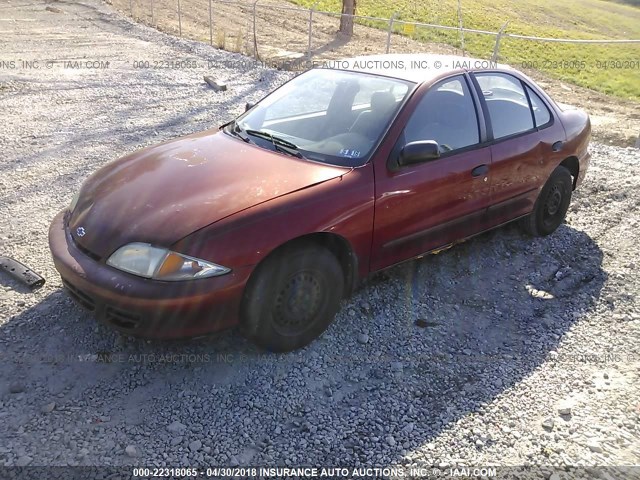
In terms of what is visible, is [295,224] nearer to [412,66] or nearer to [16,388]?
[16,388]

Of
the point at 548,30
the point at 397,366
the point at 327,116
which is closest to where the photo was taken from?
the point at 397,366

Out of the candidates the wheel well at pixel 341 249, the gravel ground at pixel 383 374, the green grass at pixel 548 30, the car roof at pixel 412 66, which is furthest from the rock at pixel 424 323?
the green grass at pixel 548 30

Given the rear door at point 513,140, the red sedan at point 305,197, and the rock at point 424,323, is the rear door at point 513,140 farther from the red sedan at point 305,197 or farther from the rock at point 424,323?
the rock at point 424,323

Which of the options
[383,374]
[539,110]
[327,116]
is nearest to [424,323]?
[383,374]

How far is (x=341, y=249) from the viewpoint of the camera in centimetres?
343

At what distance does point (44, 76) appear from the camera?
36.7 feet

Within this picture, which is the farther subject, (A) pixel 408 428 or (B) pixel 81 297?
(B) pixel 81 297

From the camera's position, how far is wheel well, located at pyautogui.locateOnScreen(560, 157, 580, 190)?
16.6 feet

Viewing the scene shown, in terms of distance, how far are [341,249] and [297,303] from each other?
0.46 m

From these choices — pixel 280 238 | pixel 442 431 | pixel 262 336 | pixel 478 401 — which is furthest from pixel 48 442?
pixel 478 401

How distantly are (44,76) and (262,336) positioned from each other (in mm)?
10378

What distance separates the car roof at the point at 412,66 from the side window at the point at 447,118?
129 mm

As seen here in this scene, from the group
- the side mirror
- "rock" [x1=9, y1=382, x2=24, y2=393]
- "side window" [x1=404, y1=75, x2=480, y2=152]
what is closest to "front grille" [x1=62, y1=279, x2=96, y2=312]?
"rock" [x1=9, y1=382, x2=24, y2=393]

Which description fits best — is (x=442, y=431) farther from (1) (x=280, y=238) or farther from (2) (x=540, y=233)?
(2) (x=540, y=233)
